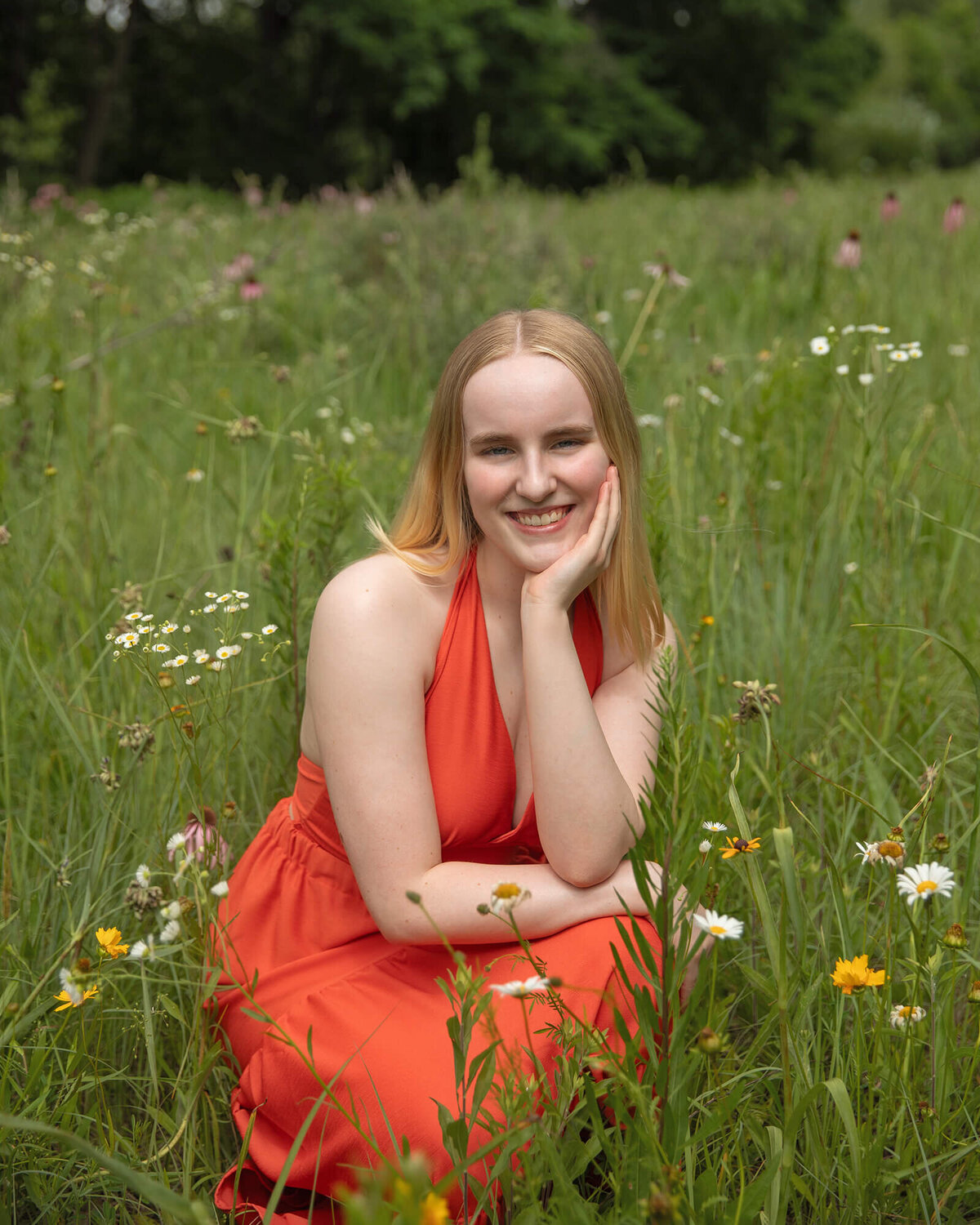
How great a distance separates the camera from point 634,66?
19.6 meters

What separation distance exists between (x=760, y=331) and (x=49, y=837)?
131 inches

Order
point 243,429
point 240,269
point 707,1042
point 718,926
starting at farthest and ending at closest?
point 240,269, point 243,429, point 718,926, point 707,1042

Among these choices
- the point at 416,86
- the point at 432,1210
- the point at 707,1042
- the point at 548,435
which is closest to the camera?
the point at 432,1210

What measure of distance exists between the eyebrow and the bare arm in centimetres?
26

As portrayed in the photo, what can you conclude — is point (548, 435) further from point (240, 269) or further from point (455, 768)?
point (240, 269)

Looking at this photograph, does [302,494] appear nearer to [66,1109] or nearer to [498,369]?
[498,369]

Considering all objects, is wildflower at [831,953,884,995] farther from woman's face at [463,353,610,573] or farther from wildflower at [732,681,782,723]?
woman's face at [463,353,610,573]

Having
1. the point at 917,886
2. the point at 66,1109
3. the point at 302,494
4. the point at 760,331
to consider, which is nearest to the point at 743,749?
the point at 917,886

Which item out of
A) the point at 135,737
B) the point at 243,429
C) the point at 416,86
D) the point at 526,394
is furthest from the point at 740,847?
the point at 416,86

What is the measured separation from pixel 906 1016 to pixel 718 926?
0.96ft

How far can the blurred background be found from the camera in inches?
626

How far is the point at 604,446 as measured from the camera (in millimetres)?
1592

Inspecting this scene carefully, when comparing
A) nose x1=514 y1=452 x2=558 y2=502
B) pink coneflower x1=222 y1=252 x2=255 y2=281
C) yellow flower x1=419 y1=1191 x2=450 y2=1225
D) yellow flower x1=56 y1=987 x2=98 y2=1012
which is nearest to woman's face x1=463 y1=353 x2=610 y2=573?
nose x1=514 y1=452 x2=558 y2=502

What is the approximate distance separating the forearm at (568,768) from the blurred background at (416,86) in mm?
13554
